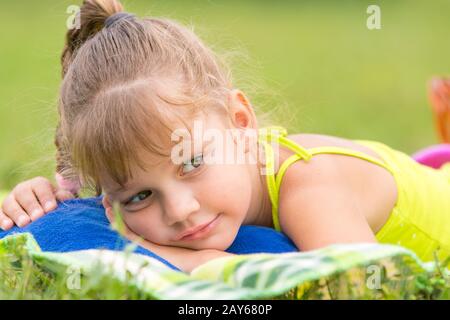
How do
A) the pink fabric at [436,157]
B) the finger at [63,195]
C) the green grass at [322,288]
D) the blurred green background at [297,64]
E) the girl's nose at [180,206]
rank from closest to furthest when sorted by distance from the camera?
the green grass at [322,288], the girl's nose at [180,206], the finger at [63,195], the blurred green background at [297,64], the pink fabric at [436,157]

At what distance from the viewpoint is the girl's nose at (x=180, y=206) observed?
92.6 inches

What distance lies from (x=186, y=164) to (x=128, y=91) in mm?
262

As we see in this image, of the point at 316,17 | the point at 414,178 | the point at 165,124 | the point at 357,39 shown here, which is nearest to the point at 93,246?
the point at 165,124

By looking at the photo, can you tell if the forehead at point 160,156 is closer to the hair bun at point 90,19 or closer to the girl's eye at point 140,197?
the girl's eye at point 140,197

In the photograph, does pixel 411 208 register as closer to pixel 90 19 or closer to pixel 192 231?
pixel 192 231

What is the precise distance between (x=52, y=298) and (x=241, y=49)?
1.31 m

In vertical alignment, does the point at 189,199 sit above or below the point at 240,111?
below

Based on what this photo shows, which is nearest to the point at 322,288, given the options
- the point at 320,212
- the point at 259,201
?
the point at 320,212

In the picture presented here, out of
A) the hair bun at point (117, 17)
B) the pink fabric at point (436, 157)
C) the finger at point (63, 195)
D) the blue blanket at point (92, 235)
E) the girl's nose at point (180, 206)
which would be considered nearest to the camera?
the girl's nose at point (180, 206)

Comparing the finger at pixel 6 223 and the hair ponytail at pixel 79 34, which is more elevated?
the hair ponytail at pixel 79 34

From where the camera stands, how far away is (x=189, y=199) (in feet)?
7.77

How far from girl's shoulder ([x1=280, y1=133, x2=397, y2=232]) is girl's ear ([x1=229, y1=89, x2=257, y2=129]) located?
5.5 inches

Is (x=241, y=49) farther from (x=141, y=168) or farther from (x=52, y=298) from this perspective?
(x=52, y=298)

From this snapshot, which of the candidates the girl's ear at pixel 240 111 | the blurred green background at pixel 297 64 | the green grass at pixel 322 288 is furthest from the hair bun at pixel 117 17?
the green grass at pixel 322 288
